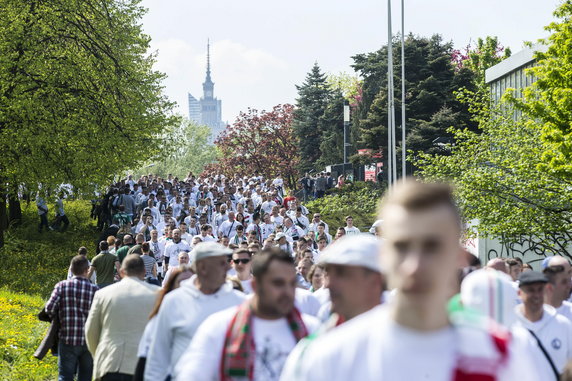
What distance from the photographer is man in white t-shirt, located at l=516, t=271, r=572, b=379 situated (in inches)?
264

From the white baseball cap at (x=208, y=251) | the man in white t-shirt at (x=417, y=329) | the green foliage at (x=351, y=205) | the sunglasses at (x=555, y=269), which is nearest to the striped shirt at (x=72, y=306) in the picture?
the white baseball cap at (x=208, y=251)

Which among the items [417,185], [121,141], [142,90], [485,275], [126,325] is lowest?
[126,325]

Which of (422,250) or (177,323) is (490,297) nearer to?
(422,250)

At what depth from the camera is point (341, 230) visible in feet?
71.9

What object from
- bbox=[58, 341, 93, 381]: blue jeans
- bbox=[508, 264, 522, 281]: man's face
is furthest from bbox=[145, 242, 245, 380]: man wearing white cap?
bbox=[508, 264, 522, 281]: man's face

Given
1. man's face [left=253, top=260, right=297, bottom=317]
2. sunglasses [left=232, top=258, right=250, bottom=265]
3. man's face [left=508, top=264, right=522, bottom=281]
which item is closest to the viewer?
man's face [left=253, top=260, right=297, bottom=317]

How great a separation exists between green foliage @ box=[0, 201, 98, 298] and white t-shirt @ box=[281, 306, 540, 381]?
2384 centimetres

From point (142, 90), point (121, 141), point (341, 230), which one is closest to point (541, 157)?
point (341, 230)

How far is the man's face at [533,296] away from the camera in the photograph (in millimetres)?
6848

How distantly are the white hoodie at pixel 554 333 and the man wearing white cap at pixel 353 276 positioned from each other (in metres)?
3.02

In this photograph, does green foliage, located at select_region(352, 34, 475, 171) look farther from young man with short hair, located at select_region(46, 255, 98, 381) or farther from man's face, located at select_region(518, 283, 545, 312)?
man's face, located at select_region(518, 283, 545, 312)

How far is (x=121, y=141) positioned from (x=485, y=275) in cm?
2803

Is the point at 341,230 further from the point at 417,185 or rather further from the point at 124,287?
the point at 417,185

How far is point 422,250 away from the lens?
2.32 m
